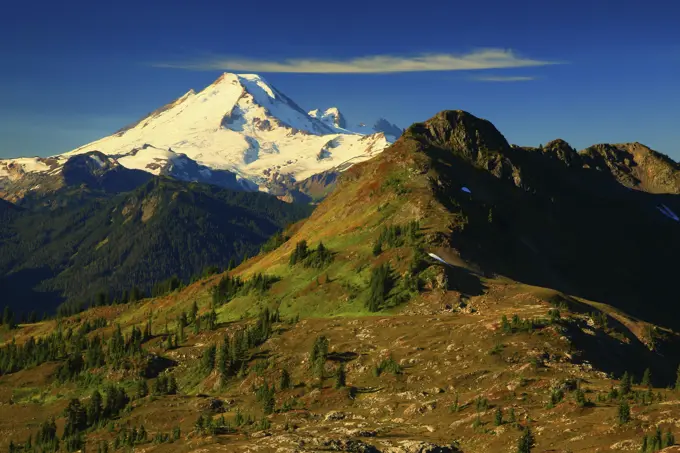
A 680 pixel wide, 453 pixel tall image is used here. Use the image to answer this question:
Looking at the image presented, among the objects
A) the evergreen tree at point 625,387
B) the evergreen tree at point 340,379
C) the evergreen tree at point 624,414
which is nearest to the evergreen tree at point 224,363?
the evergreen tree at point 340,379

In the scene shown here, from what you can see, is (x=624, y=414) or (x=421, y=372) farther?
(x=421, y=372)

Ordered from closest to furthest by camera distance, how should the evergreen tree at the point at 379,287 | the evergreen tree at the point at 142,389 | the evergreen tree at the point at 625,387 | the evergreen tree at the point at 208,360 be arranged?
the evergreen tree at the point at 625,387 < the evergreen tree at the point at 142,389 < the evergreen tree at the point at 208,360 < the evergreen tree at the point at 379,287

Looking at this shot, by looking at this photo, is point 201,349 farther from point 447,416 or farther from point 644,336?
point 644,336

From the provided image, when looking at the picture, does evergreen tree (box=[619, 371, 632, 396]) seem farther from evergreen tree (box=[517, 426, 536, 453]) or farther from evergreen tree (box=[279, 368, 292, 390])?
evergreen tree (box=[279, 368, 292, 390])

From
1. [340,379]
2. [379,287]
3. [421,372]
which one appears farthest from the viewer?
[379,287]

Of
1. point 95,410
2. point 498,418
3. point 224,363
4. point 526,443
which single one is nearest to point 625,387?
point 498,418

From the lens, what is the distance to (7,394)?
17625cm

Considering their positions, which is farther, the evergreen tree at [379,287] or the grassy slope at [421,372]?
the evergreen tree at [379,287]

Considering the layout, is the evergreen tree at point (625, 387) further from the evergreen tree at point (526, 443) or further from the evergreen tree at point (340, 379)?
the evergreen tree at point (340, 379)

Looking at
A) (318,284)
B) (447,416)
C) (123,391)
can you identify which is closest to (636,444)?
(447,416)

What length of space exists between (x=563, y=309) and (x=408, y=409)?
52546 mm

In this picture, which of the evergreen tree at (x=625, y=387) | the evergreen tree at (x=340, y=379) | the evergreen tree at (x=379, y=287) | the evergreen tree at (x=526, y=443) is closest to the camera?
the evergreen tree at (x=526, y=443)

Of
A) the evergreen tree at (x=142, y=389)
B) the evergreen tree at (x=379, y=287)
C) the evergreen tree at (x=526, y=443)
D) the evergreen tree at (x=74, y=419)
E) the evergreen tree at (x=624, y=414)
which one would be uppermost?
the evergreen tree at (x=379, y=287)

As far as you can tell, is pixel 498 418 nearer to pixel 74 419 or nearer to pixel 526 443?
pixel 526 443
